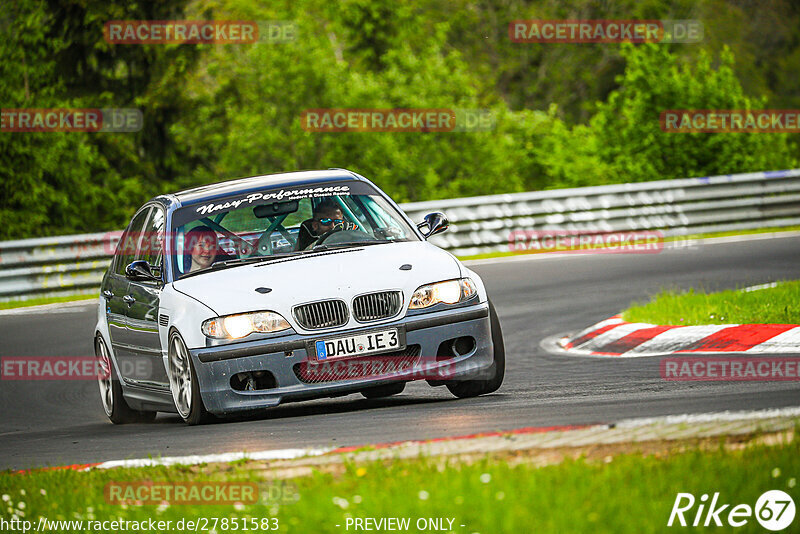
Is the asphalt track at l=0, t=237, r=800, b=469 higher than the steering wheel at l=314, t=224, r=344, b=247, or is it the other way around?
the steering wheel at l=314, t=224, r=344, b=247

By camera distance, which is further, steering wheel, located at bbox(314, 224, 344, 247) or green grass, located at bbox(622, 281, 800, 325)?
green grass, located at bbox(622, 281, 800, 325)

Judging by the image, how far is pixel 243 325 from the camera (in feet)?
25.8

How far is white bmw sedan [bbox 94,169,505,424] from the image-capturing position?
25.7 feet

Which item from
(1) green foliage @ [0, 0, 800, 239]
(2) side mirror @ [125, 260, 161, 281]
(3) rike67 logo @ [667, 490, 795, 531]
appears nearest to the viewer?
(3) rike67 logo @ [667, 490, 795, 531]

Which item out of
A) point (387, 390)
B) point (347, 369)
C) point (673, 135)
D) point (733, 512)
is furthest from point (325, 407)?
point (673, 135)

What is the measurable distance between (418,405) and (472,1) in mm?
47440

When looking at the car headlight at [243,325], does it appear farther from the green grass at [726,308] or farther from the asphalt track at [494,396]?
the green grass at [726,308]

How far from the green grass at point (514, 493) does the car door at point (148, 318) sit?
3.09 m

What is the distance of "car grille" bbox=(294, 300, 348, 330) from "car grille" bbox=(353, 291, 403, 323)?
8cm

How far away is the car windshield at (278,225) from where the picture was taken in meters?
8.83

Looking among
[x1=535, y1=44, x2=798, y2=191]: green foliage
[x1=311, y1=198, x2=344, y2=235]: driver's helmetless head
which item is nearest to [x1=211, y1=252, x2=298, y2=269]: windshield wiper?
[x1=311, y1=198, x2=344, y2=235]: driver's helmetless head

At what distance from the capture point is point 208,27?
1359 inches

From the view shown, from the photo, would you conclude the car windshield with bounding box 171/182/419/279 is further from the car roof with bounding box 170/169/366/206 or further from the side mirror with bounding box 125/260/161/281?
the side mirror with bounding box 125/260/161/281

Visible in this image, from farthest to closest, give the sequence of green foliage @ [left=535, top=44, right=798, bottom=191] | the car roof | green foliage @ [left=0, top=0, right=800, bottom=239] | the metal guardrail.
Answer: green foliage @ [left=0, top=0, right=800, bottom=239], green foliage @ [left=535, top=44, right=798, bottom=191], the metal guardrail, the car roof
